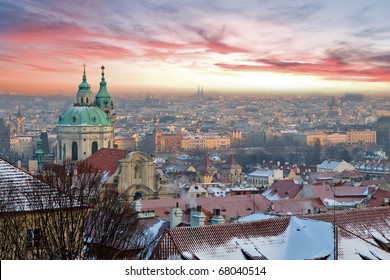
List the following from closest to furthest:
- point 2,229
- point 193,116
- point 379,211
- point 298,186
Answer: point 2,229 → point 379,211 → point 193,116 → point 298,186

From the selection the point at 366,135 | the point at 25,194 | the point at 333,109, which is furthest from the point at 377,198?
the point at 25,194

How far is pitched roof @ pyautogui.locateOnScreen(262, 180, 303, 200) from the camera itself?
13.7 meters

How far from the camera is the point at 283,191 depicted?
46.0ft

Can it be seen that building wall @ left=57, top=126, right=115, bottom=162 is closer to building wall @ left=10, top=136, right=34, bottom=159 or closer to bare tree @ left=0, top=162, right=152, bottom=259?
building wall @ left=10, top=136, right=34, bottom=159

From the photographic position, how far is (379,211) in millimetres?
6301

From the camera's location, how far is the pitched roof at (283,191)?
13.7 meters

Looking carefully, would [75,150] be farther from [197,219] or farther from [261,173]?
[197,219]

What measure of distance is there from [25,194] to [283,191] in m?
9.31

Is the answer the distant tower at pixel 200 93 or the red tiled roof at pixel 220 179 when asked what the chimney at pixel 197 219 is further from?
the red tiled roof at pixel 220 179

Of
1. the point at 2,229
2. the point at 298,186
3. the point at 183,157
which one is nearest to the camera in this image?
the point at 2,229

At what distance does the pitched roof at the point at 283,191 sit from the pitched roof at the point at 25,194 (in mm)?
8667
